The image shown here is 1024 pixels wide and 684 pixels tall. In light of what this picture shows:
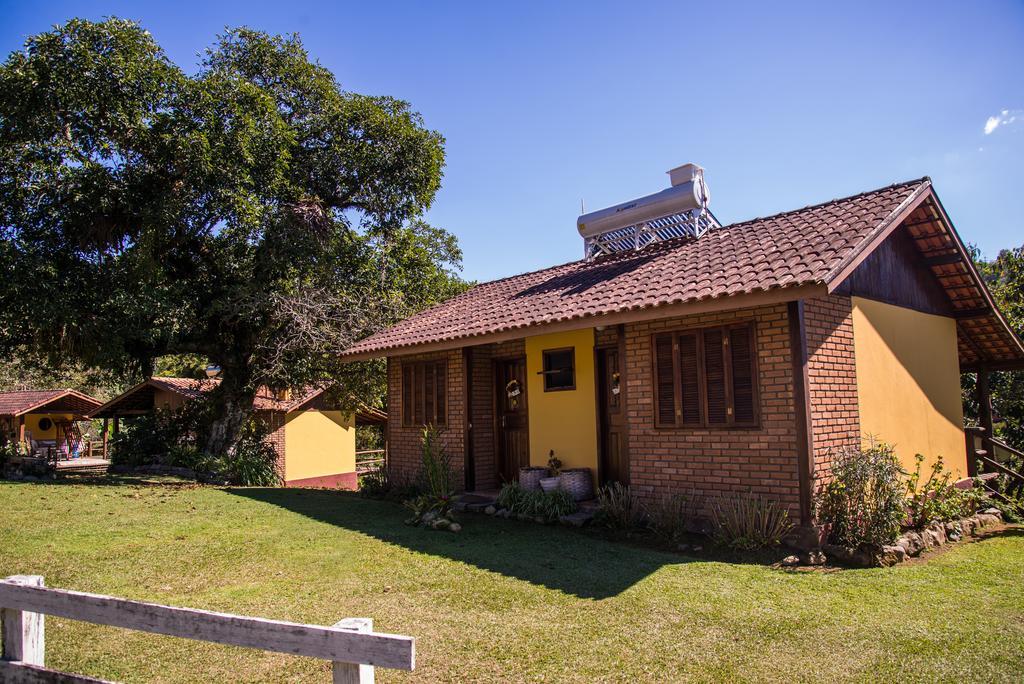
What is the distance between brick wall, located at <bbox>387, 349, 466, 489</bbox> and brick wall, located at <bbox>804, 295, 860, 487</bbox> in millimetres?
6207

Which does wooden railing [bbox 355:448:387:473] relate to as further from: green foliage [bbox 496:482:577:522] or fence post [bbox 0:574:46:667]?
fence post [bbox 0:574:46:667]

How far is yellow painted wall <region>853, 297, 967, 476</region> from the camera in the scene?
28.4ft

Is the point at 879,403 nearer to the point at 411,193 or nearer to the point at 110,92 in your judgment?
the point at 411,193

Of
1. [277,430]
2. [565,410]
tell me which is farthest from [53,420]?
[565,410]

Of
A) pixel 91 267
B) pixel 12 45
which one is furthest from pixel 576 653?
pixel 12 45

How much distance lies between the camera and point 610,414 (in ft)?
33.3

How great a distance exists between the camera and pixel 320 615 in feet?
17.8

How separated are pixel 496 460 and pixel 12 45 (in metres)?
13.9

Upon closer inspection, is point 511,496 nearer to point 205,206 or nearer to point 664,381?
point 664,381

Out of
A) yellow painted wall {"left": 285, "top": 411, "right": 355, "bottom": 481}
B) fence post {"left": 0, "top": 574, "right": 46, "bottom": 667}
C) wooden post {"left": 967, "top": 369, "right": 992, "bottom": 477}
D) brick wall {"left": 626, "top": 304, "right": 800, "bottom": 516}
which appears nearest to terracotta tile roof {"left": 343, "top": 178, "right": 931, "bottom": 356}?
brick wall {"left": 626, "top": 304, "right": 800, "bottom": 516}

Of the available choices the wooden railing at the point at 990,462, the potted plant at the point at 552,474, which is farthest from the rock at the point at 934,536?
the potted plant at the point at 552,474

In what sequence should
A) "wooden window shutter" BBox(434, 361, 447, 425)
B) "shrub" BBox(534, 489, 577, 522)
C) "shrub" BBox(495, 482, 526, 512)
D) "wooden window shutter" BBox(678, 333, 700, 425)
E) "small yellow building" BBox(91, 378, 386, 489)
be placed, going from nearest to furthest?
"wooden window shutter" BBox(678, 333, 700, 425), "shrub" BBox(534, 489, 577, 522), "shrub" BBox(495, 482, 526, 512), "wooden window shutter" BBox(434, 361, 447, 425), "small yellow building" BBox(91, 378, 386, 489)

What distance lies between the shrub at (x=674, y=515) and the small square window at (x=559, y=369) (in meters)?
2.82

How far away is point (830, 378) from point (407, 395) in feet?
26.6
